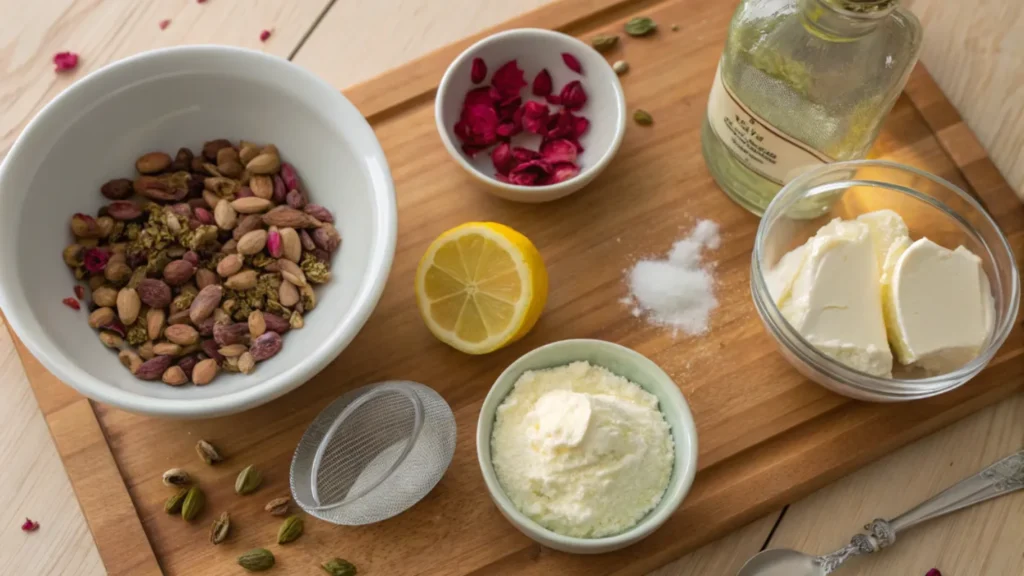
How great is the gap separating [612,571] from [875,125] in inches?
25.0

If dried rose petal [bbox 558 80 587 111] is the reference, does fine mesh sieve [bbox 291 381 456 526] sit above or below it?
below

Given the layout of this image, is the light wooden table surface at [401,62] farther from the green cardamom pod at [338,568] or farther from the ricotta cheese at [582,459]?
the green cardamom pod at [338,568]

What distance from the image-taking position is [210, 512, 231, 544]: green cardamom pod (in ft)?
3.43

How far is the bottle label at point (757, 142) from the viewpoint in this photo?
42.7 inches

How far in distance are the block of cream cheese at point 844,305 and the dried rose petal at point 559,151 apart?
1.14ft

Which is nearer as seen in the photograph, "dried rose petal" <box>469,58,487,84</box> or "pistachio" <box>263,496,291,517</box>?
"pistachio" <box>263,496,291,517</box>

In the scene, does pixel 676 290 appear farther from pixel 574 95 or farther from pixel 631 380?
pixel 574 95

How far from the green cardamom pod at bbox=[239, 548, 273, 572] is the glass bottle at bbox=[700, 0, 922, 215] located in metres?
0.77

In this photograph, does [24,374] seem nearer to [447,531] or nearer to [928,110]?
[447,531]

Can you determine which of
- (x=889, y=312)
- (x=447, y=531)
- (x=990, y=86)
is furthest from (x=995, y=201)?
(x=447, y=531)

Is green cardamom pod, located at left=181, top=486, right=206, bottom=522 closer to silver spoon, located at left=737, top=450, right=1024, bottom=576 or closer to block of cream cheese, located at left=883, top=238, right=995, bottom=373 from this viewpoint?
silver spoon, located at left=737, top=450, right=1024, bottom=576

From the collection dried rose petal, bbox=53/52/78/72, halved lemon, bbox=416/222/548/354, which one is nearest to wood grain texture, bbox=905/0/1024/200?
halved lemon, bbox=416/222/548/354

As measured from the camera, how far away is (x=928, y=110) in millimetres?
1256

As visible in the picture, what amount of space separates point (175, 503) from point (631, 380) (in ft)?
1.86
